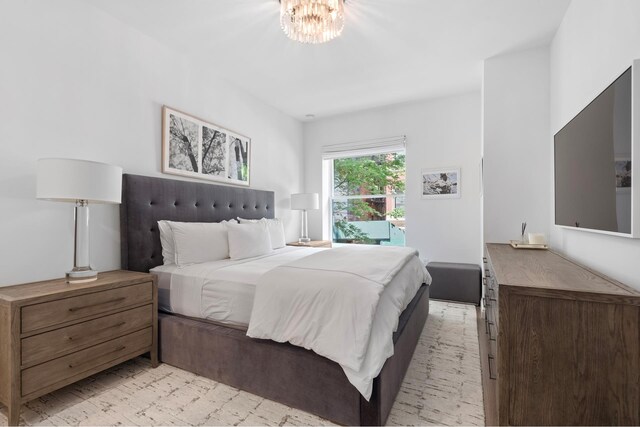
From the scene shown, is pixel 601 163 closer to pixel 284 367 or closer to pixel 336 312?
pixel 336 312

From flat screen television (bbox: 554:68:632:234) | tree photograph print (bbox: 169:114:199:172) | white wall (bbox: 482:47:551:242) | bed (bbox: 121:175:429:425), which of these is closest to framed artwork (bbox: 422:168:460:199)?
white wall (bbox: 482:47:551:242)

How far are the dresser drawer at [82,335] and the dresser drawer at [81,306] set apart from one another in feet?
0.17

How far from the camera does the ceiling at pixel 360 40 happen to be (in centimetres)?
222

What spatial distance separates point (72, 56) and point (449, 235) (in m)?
4.24

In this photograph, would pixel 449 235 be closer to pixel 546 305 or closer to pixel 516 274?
pixel 516 274

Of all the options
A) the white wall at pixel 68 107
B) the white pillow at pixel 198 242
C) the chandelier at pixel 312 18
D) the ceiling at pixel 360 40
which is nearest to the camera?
the white wall at pixel 68 107

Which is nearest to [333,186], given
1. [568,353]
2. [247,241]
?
[247,241]

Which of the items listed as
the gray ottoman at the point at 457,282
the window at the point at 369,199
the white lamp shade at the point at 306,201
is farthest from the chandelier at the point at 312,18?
the gray ottoman at the point at 457,282

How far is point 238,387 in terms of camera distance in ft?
5.98

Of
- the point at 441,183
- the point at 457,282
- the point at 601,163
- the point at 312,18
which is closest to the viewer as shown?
the point at 601,163

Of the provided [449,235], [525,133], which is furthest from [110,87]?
[449,235]

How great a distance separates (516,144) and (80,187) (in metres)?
3.60

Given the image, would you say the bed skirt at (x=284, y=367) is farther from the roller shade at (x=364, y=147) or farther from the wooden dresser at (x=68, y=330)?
the roller shade at (x=364, y=147)

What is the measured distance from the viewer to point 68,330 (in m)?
1.63
